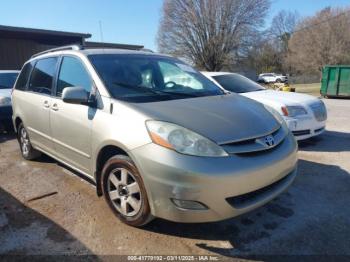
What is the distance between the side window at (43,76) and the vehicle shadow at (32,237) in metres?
1.66

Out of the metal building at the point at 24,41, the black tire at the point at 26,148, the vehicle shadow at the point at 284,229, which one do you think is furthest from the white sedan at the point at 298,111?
the metal building at the point at 24,41

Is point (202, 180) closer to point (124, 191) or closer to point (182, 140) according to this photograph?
point (182, 140)

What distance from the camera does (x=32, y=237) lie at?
3039 millimetres

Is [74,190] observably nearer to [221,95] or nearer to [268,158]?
[221,95]

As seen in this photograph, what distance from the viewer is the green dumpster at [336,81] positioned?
15.7 m

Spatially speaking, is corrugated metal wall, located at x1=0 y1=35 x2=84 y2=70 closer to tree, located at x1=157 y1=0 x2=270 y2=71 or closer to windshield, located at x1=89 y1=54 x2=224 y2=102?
tree, located at x1=157 y1=0 x2=270 y2=71

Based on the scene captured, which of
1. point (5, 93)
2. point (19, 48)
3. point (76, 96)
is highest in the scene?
point (19, 48)

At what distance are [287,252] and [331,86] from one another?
15602mm

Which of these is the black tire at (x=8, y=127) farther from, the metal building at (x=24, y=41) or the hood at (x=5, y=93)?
the metal building at (x=24, y=41)

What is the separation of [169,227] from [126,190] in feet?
1.89

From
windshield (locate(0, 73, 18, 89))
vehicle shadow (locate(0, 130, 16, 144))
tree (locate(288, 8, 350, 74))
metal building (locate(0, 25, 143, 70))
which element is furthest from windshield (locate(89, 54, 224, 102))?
tree (locate(288, 8, 350, 74))

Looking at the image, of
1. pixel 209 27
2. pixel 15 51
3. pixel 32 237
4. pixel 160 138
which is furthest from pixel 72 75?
pixel 209 27

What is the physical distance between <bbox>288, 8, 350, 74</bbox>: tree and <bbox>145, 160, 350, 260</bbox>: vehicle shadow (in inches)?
1418

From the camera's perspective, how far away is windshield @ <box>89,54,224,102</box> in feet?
11.0
